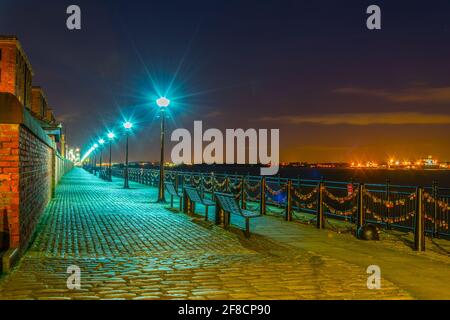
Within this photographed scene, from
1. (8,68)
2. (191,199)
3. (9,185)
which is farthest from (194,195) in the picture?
(8,68)

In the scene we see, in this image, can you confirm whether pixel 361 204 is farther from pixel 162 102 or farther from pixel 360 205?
pixel 162 102

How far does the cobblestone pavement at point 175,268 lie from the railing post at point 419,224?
2.38 meters

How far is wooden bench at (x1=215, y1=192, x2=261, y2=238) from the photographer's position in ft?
38.0

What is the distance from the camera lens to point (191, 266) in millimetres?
8086

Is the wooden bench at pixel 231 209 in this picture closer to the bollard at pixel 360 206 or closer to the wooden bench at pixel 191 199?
the wooden bench at pixel 191 199

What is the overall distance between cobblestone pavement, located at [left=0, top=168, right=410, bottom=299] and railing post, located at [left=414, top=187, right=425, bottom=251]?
238 cm

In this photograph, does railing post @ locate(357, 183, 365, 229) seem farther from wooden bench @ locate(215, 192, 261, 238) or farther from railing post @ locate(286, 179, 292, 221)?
railing post @ locate(286, 179, 292, 221)

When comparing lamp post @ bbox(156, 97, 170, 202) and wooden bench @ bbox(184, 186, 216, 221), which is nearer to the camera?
wooden bench @ bbox(184, 186, 216, 221)

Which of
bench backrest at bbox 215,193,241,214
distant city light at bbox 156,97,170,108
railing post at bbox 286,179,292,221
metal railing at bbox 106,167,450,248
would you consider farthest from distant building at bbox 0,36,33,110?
bench backrest at bbox 215,193,241,214

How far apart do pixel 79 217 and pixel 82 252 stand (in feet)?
20.0

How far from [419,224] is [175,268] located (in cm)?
518
